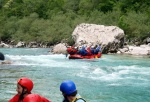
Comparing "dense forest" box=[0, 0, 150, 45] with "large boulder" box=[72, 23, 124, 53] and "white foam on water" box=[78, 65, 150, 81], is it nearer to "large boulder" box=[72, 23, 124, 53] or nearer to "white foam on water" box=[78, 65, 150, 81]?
"large boulder" box=[72, 23, 124, 53]

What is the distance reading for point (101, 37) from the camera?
3522 centimetres

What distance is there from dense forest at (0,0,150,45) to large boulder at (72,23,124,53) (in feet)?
19.9

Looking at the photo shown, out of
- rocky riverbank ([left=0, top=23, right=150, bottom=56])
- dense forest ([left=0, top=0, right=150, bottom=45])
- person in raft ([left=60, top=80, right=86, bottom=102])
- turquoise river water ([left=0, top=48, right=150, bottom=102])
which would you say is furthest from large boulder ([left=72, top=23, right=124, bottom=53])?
person in raft ([left=60, top=80, right=86, bottom=102])

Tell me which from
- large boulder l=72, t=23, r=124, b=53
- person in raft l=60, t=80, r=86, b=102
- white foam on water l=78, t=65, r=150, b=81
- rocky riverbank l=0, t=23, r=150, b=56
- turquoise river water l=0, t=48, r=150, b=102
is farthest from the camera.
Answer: large boulder l=72, t=23, r=124, b=53

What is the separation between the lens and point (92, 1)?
65.1 meters

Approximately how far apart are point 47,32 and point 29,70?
3214 centimetres

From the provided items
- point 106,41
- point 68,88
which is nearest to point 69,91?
point 68,88

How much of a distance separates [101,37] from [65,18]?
2152 cm

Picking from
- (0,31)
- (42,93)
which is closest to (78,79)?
(42,93)

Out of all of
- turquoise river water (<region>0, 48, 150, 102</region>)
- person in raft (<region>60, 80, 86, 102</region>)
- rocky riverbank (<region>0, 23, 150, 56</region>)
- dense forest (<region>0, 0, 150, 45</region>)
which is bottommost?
turquoise river water (<region>0, 48, 150, 102</region>)

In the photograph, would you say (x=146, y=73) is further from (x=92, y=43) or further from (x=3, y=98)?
(x=92, y=43)

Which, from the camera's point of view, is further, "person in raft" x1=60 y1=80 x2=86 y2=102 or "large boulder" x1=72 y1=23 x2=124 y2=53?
"large boulder" x1=72 y1=23 x2=124 y2=53

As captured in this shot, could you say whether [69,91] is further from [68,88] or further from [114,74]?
[114,74]

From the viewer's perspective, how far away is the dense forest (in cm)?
4447
